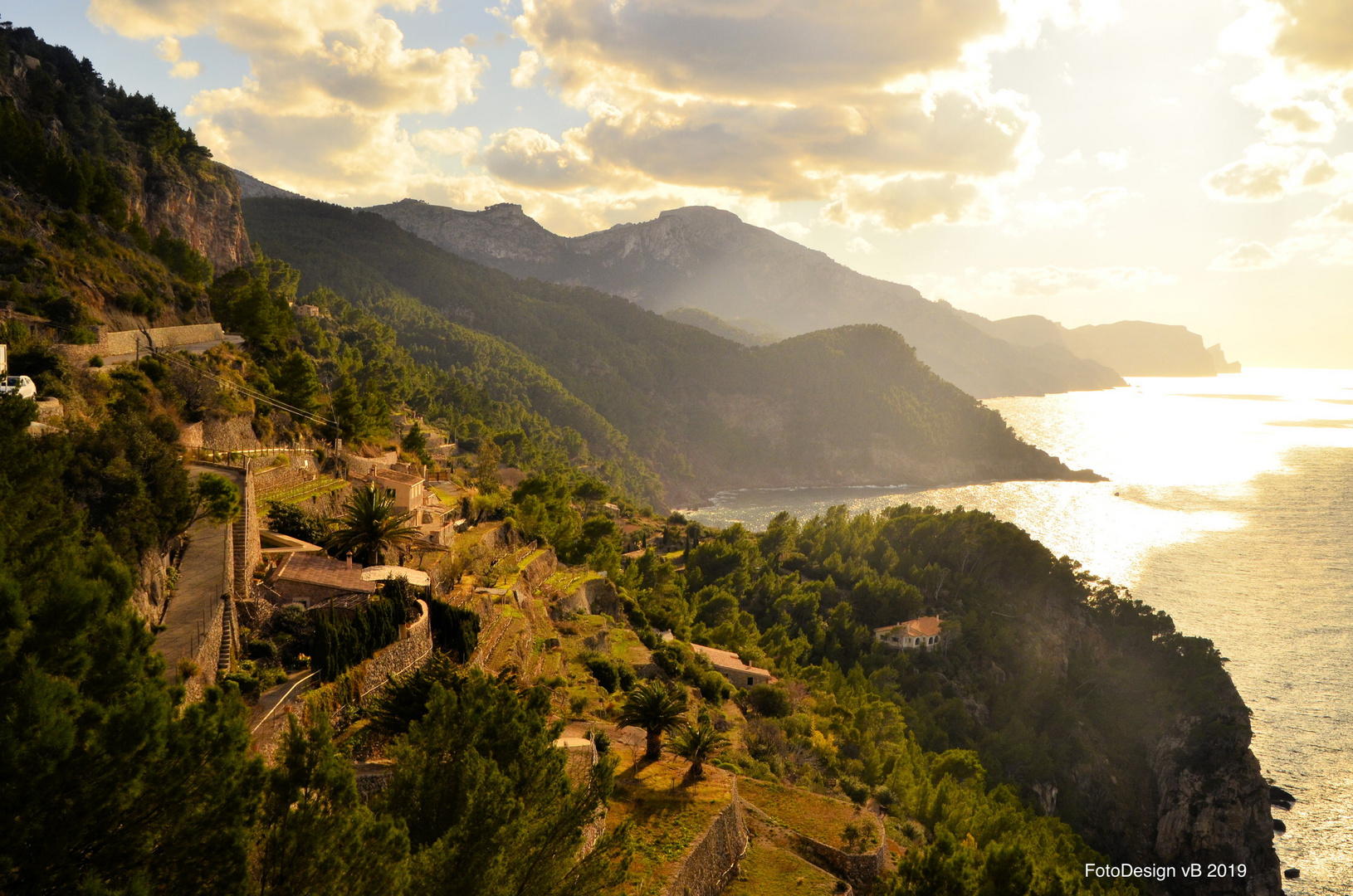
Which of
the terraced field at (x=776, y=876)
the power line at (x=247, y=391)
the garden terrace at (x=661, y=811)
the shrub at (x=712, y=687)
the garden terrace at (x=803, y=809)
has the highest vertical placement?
the power line at (x=247, y=391)

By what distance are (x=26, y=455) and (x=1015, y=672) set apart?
65.2 m

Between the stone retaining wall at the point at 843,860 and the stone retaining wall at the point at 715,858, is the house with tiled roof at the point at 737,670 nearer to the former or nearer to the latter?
the stone retaining wall at the point at 843,860

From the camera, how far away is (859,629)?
6212 cm

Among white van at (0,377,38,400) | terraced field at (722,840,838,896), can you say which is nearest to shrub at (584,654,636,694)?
terraced field at (722,840,838,896)

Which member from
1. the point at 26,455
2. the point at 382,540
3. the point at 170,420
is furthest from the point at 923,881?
the point at 170,420

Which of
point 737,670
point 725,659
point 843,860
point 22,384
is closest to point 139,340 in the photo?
point 22,384

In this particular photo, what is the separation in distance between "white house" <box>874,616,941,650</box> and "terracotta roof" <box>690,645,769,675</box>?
1804 cm

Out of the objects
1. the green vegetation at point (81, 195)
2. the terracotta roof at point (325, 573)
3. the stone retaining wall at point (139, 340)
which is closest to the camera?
the terracotta roof at point (325, 573)

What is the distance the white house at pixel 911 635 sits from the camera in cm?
6175

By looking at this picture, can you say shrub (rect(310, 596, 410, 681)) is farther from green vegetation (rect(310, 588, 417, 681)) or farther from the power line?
the power line

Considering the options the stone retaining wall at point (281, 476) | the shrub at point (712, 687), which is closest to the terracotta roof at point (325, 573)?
the stone retaining wall at point (281, 476)

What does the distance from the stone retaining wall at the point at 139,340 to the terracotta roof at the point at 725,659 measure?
3198 cm

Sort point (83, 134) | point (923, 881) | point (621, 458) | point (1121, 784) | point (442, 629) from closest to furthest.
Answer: point (923, 881) → point (442, 629) → point (1121, 784) → point (83, 134) → point (621, 458)

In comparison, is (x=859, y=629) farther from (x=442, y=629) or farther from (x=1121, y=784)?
(x=442, y=629)
